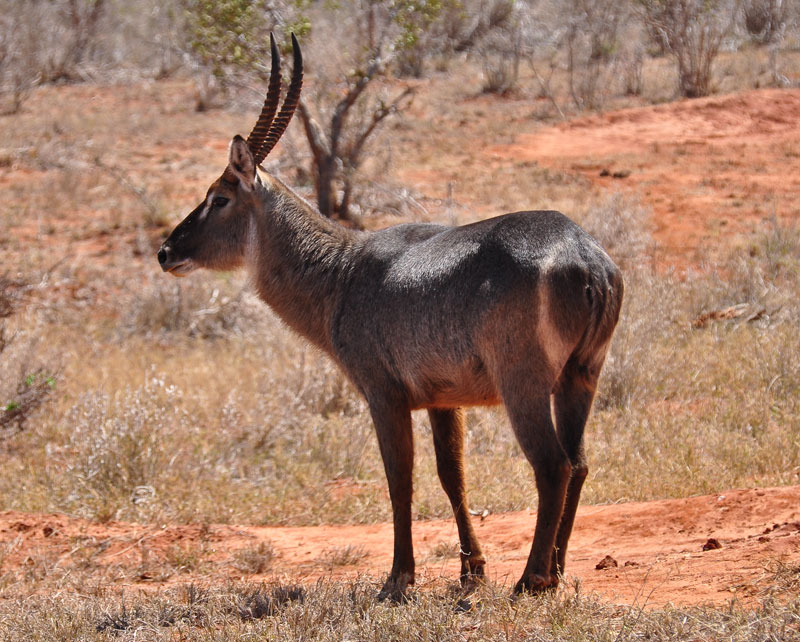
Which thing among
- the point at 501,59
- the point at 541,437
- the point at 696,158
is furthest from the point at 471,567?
the point at 501,59

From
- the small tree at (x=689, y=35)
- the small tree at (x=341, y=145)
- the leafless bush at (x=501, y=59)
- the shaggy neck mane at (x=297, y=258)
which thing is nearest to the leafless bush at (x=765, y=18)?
the small tree at (x=689, y=35)

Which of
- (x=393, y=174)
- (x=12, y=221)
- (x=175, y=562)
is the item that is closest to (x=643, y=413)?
(x=175, y=562)

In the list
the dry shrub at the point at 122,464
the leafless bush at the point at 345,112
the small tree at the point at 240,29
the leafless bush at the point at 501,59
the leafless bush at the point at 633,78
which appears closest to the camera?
the dry shrub at the point at 122,464

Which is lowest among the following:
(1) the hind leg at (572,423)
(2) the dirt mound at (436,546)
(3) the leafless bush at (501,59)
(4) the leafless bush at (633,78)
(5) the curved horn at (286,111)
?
(2) the dirt mound at (436,546)

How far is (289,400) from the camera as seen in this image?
326 inches

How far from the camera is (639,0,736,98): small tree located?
19.7 meters

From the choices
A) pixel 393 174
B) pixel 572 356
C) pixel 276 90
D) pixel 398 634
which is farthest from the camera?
pixel 393 174

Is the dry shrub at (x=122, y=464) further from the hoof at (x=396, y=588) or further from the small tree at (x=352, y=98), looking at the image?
the small tree at (x=352, y=98)

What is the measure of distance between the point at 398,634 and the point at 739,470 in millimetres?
3359

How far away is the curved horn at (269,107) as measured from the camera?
17.8 ft

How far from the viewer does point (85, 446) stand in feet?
23.7

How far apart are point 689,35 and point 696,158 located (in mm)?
5534

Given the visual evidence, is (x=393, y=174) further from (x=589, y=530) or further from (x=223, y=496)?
(x=589, y=530)

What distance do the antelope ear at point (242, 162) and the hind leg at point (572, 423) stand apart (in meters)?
2.19
